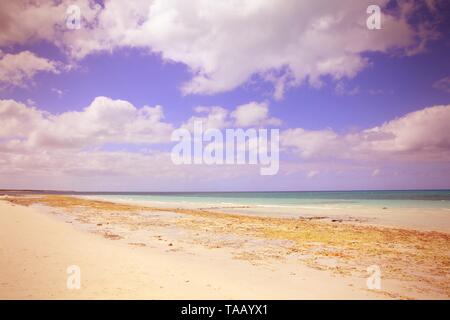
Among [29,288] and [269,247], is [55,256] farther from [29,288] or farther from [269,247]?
[269,247]

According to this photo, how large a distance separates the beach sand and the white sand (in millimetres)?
26

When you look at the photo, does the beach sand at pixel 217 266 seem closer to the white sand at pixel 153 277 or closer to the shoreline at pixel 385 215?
the white sand at pixel 153 277

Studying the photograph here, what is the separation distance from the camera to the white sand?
7.35 meters

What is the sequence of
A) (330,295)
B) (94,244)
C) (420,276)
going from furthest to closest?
1. (94,244)
2. (420,276)
3. (330,295)

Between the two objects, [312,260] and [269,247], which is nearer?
[312,260]

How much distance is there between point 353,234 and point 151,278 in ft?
46.7

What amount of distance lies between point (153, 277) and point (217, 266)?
2.50 m

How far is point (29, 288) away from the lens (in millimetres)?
7410

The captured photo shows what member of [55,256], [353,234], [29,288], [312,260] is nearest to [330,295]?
[312,260]

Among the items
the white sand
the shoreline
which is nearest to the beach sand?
Answer: the white sand

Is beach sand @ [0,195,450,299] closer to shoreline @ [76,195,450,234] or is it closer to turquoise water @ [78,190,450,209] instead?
shoreline @ [76,195,450,234]

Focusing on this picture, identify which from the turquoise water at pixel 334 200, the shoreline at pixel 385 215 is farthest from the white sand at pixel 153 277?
the turquoise water at pixel 334 200

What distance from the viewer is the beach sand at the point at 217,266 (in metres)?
7.57
